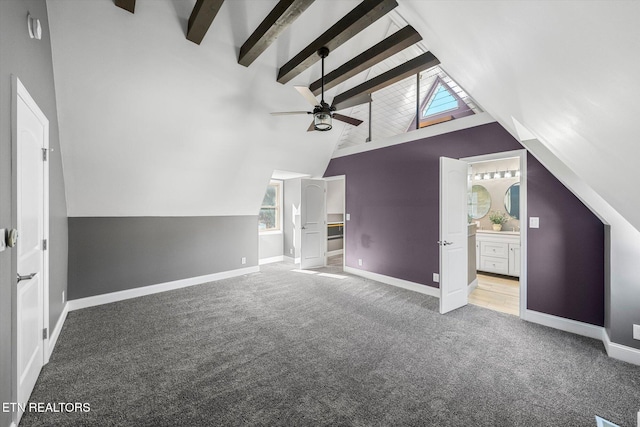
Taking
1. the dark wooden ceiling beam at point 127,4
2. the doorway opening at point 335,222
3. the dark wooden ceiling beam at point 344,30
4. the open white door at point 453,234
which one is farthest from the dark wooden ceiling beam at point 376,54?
the doorway opening at point 335,222

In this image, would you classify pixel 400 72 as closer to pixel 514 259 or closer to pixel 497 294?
pixel 497 294

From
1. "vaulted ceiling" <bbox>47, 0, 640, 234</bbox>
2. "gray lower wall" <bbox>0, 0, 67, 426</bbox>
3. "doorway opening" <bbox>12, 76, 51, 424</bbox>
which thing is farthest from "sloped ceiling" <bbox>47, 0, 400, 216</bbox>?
"doorway opening" <bbox>12, 76, 51, 424</bbox>

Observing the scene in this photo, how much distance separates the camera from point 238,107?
369 centimetres

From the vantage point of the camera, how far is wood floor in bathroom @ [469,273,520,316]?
351 centimetres

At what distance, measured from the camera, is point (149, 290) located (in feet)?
13.5

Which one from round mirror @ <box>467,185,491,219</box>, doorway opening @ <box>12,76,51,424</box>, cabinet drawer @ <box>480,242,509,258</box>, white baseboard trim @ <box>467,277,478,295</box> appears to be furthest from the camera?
round mirror @ <box>467,185,491,219</box>

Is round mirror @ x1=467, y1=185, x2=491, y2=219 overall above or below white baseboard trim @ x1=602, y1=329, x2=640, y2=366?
above

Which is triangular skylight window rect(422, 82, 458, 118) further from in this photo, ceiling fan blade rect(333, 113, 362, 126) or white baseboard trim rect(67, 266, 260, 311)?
white baseboard trim rect(67, 266, 260, 311)

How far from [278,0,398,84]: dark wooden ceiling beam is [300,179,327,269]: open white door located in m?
2.74

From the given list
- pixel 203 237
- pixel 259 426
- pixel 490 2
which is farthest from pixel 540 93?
pixel 203 237

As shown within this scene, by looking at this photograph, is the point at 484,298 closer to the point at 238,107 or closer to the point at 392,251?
the point at 392,251

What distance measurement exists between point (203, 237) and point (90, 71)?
286 cm

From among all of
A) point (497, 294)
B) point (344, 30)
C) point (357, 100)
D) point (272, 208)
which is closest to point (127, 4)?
point (344, 30)

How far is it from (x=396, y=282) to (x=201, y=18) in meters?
4.41
